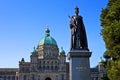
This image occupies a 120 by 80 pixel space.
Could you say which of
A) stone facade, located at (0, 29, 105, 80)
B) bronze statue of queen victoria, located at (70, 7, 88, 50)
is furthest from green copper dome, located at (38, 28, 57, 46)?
bronze statue of queen victoria, located at (70, 7, 88, 50)

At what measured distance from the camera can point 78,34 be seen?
2169cm

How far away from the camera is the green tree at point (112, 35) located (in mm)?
20750

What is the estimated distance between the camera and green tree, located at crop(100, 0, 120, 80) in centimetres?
2075

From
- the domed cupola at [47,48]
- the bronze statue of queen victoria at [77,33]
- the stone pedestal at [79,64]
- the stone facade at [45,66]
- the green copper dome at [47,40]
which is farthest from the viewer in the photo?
the green copper dome at [47,40]

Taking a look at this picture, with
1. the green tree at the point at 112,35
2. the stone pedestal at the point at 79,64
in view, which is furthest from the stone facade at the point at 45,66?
the stone pedestal at the point at 79,64

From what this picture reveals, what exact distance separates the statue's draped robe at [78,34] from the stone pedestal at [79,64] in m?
0.48

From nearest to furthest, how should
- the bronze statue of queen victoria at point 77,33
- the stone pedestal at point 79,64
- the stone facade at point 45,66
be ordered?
the stone pedestal at point 79,64 < the bronze statue of queen victoria at point 77,33 < the stone facade at point 45,66

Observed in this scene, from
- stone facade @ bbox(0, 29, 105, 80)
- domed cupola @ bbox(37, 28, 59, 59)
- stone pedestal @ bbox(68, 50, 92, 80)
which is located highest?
domed cupola @ bbox(37, 28, 59, 59)

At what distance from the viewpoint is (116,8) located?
70.5ft

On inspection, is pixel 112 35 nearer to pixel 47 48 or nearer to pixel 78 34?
pixel 78 34

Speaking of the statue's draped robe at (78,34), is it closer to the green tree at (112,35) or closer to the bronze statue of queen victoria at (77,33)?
the bronze statue of queen victoria at (77,33)

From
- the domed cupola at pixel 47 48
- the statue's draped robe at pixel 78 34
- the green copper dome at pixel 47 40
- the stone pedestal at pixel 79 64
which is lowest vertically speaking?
the stone pedestal at pixel 79 64

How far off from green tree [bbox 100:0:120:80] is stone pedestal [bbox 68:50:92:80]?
1513 millimetres

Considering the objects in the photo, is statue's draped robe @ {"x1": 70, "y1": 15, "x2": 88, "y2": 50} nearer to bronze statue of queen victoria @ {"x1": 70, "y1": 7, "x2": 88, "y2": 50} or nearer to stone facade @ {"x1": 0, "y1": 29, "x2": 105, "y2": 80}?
bronze statue of queen victoria @ {"x1": 70, "y1": 7, "x2": 88, "y2": 50}
